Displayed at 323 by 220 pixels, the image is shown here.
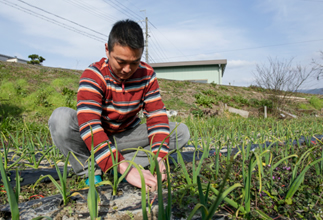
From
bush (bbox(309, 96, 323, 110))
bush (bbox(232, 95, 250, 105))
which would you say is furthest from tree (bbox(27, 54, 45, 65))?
bush (bbox(309, 96, 323, 110))

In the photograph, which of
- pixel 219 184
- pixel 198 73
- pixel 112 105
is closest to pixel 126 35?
pixel 112 105

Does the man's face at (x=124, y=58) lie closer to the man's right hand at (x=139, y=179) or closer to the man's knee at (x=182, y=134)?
the man's right hand at (x=139, y=179)

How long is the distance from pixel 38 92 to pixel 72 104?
1180 mm

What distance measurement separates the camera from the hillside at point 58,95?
625cm

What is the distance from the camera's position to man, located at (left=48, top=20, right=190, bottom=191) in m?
1.55

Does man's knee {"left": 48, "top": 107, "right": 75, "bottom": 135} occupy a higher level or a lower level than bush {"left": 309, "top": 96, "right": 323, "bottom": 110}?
higher

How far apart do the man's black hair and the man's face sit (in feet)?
0.09

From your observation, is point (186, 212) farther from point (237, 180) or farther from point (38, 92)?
point (38, 92)

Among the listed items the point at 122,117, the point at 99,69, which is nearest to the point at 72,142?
the point at 122,117

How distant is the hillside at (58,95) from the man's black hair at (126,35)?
377 centimetres

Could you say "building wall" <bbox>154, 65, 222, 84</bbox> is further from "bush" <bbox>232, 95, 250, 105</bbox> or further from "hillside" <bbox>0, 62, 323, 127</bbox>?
"bush" <bbox>232, 95, 250, 105</bbox>

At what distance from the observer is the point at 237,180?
58.2 inches

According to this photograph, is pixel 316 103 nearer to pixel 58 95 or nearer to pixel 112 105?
pixel 58 95

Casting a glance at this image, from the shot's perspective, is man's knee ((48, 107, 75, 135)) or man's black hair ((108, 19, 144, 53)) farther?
man's knee ((48, 107, 75, 135))
